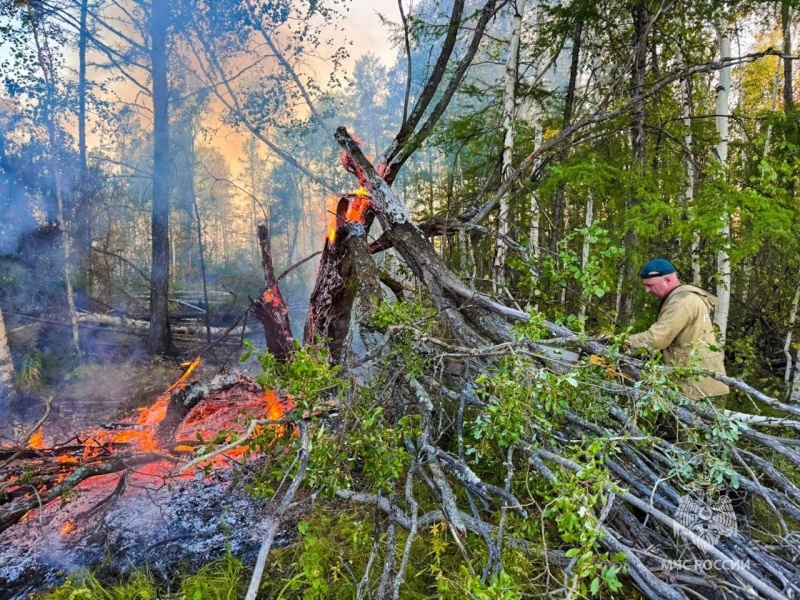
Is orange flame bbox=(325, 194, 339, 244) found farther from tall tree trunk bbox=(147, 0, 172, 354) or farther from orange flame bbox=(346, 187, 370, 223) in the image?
tall tree trunk bbox=(147, 0, 172, 354)

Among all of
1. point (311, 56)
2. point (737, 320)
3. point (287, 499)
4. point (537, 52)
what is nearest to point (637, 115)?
point (537, 52)

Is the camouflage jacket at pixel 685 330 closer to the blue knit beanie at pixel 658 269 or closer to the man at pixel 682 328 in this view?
the man at pixel 682 328

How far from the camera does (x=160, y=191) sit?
8859 mm

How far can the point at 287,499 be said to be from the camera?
177 centimetres

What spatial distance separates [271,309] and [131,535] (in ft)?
8.95

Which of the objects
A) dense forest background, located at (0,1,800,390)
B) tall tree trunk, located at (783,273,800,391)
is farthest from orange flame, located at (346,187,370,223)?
tall tree trunk, located at (783,273,800,391)

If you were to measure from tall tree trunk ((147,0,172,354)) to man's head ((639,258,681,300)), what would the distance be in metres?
9.35

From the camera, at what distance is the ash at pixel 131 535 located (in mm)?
2826

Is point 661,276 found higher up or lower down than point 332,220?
lower down

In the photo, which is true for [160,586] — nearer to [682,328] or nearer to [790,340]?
[682,328]

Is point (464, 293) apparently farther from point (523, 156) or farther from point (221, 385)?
point (523, 156)

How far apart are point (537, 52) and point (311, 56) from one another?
5662mm

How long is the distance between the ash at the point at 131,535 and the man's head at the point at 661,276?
12.0ft

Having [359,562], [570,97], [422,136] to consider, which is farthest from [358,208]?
[570,97]
